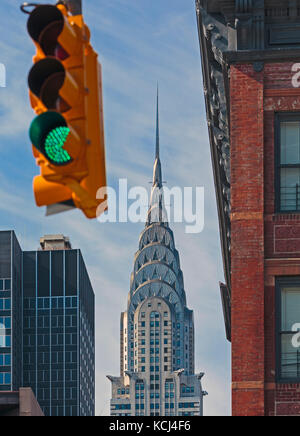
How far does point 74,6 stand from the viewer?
8.54 meters

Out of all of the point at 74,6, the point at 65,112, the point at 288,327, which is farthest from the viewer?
the point at 288,327

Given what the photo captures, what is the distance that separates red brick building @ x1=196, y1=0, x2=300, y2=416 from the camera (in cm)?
2561

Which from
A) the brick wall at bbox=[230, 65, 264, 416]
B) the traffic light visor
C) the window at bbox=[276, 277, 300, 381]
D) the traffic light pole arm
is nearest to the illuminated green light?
the traffic light visor

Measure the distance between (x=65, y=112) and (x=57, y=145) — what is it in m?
0.25

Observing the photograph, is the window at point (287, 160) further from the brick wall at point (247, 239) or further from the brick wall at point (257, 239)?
the brick wall at point (247, 239)

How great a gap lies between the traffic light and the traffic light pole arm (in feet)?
0.23

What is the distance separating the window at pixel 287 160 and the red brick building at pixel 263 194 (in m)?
0.02

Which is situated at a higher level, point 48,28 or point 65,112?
point 48,28

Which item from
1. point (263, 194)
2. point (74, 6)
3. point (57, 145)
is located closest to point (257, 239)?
point (263, 194)

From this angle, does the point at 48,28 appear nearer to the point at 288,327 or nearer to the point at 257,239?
the point at 257,239

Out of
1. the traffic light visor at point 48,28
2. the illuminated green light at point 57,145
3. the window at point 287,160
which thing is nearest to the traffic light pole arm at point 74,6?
the traffic light visor at point 48,28

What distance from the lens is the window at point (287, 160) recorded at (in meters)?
26.8

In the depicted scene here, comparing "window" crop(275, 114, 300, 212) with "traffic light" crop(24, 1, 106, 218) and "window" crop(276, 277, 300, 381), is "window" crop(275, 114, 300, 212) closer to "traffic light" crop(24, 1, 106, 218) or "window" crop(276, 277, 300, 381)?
"window" crop(276, 277, 300, 381)
